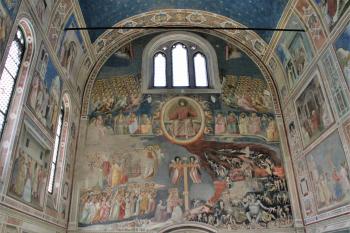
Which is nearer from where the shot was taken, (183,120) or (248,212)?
(248,212)

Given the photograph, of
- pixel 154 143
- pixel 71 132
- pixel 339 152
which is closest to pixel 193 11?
pixel 154 143

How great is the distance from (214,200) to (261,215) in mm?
1761

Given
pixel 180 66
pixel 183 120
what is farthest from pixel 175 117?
pixel 180 66

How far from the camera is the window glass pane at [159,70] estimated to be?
14.5 metres

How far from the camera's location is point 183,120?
44.0 ft

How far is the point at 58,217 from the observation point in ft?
34.3

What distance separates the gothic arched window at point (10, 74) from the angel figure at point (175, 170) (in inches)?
252

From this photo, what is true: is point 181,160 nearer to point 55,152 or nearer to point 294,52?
point 55,152

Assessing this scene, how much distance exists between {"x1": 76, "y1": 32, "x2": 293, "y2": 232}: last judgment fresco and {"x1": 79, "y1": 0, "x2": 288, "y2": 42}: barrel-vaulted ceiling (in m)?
2.41

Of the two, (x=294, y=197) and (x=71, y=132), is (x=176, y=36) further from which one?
(x=294, y=197)

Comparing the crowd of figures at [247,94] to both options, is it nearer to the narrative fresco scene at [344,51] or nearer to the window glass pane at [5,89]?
the narrative fresco scene at [344,51]

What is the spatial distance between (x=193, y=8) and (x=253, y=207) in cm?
879

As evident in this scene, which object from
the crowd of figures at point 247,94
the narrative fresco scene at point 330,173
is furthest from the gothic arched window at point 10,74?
the narrative fresco scene at point 330,173

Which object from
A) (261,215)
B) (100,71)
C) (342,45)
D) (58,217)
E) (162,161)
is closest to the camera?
(342,45)
